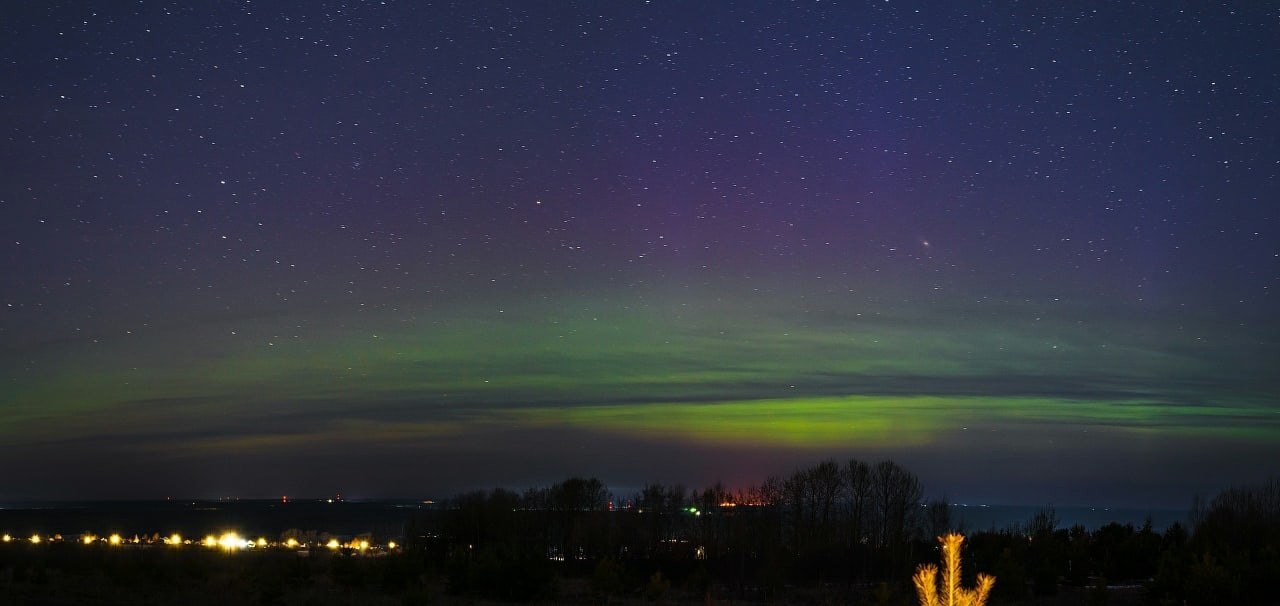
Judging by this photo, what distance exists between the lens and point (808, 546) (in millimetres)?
36750

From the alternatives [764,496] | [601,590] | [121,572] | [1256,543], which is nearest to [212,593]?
[121,572]

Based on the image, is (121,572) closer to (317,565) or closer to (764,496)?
(317,565)

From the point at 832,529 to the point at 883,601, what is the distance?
18.6 metres

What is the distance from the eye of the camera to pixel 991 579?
8.13 metres

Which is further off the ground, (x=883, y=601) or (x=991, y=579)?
(x=991, y=579)

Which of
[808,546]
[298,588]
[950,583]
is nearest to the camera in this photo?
[950,583]

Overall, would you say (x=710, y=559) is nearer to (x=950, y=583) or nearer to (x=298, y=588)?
(x=298, y=588)

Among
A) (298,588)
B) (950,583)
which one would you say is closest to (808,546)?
(298,588)

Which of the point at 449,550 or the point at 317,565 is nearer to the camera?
the point at 317,565

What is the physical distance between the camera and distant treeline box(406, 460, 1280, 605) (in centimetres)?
2869

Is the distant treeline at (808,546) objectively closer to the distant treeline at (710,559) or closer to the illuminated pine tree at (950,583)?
the distant treeline at (710,559)

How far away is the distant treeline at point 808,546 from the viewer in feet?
94.1

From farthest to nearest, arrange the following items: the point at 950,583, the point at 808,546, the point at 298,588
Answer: the point at 808,546
the point at 298,588
the point at 950,583

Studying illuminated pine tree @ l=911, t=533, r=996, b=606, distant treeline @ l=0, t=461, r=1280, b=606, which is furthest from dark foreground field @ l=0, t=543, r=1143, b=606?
illuminated pine tree @ l=911, t=533, r=996, b=606
